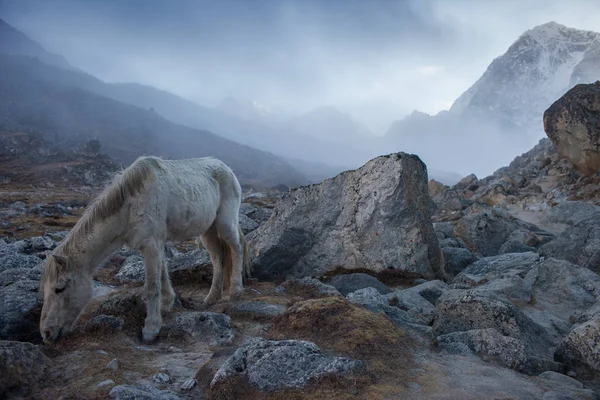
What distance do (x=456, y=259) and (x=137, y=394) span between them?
1009cm

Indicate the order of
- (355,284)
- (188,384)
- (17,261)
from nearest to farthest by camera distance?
(188,384) < (355,284) < (17,261)

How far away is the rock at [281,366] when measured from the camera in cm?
386

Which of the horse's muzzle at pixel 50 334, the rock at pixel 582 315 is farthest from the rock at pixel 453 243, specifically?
the horse's muzzle at pixel 50 334

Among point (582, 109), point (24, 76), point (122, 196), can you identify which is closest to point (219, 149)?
point (24, 76)

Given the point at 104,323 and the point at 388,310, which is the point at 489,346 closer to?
the point at 388,310

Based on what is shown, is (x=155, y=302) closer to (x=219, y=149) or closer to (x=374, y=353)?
(x=374, y=353)

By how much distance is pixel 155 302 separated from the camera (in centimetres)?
605

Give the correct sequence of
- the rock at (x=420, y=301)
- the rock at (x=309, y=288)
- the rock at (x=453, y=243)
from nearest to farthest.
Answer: the rock at (x=420, y=301) → the rock at (x=309, y=288) → the rock at (x=453, y=243)

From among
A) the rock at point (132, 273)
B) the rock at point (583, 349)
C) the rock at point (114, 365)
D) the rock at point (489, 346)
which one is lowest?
the rock at point (132, 273)

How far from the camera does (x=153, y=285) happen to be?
6.11m

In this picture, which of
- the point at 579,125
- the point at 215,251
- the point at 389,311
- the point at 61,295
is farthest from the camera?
the point at 579,125

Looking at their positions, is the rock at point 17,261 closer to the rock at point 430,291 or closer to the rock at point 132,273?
the rock at point 132,273

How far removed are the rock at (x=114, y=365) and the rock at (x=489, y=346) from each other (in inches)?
159

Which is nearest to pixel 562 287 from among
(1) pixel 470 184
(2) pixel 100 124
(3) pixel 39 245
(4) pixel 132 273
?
(4) pixel 132 273
